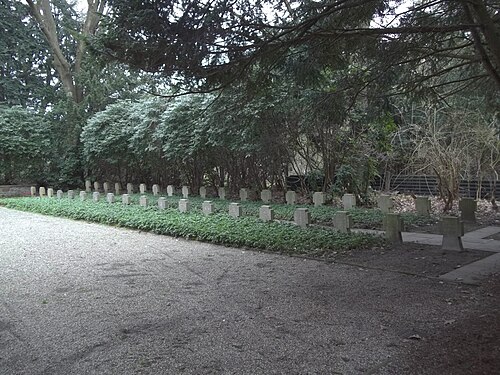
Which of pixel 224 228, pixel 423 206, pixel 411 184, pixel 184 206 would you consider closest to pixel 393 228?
pixel 224 228

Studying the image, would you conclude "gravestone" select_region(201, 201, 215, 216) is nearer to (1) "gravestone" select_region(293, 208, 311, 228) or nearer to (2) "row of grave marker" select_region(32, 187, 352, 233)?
(2) "row of grave marker" select_region(32, 187, 352, 233)

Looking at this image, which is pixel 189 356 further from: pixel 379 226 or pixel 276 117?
pixel 276 117

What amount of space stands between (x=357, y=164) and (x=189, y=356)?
1033cm

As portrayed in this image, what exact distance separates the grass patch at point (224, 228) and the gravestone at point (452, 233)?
1.10 metres

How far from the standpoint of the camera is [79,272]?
6289 millimetres

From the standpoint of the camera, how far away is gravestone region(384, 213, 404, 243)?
7570 mm

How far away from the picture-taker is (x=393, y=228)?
760 centimetres

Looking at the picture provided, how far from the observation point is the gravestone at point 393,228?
24.8 feet

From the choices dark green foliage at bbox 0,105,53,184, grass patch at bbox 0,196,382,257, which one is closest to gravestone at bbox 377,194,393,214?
grass patch at bbox 0,196,382,257

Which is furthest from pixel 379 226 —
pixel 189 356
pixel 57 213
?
pixel 57 213

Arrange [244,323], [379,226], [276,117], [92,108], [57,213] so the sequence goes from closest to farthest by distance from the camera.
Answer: [244,323]
[379,226]
[276,117]
[57,213]
[92,108]

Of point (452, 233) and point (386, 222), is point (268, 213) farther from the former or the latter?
point (452, 233)

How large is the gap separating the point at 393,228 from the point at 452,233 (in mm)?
980

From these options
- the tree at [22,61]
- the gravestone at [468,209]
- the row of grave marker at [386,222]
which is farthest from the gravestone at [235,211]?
the tree at [22,61]
